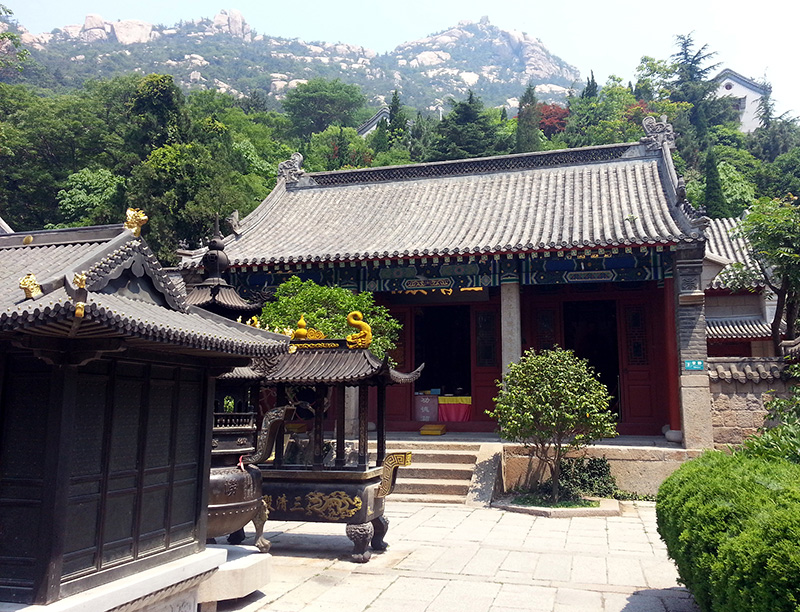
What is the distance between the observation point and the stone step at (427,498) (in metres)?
11.7

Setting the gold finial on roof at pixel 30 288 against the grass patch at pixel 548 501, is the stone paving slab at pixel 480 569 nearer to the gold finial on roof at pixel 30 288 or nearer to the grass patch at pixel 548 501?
the grass patch at pixel 548 501

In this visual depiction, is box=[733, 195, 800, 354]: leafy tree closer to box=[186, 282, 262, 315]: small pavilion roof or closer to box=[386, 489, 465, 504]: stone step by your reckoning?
box=[386, 489, 465, 504]: stone step

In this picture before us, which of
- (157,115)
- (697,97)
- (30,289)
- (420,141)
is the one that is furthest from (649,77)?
(30,289)

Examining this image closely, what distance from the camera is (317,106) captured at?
2251 inches

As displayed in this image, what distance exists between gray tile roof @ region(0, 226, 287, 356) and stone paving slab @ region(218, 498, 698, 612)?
2583 mm

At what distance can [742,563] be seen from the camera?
355 cm

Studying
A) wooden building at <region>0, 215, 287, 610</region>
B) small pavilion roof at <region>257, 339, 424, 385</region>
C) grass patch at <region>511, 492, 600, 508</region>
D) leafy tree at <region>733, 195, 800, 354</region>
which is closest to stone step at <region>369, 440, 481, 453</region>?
grass patch at <region>511, 492, 600, 508</region>

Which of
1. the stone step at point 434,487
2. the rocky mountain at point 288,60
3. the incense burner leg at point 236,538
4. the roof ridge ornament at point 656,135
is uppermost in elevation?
the rocky mountain at point 288,60

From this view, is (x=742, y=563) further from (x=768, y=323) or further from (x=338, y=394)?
(x=768, y=323)

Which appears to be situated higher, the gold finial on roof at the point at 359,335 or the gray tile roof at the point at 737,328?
the gray tile roof at the point at 737,328

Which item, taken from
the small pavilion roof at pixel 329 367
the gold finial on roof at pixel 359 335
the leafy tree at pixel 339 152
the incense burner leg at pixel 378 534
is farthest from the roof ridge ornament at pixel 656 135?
the leafy tree at pixel 339 152

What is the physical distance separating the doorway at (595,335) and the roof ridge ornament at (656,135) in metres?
4.82

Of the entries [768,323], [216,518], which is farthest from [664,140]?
[216,518]

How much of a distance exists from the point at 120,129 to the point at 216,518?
31916 mm
